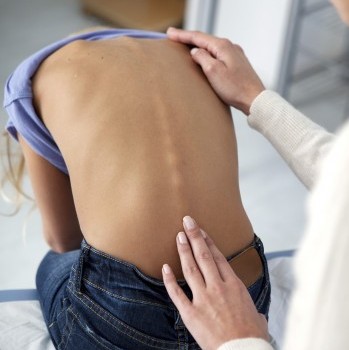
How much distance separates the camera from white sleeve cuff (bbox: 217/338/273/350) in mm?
1044

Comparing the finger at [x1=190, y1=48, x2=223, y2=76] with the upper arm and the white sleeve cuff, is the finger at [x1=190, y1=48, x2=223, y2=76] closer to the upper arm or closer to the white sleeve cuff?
the upper arm

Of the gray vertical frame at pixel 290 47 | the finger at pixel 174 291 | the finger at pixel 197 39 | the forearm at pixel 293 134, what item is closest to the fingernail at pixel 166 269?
the finger at pixel 174 291

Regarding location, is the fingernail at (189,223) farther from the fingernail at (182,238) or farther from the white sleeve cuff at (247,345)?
the white sleeve cuff at (247,345)

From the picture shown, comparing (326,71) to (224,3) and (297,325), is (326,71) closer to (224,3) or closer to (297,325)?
(224,3)

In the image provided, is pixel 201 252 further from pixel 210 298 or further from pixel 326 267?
pixel 326 267

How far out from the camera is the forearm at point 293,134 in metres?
1.38

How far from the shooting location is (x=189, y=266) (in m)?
1.19

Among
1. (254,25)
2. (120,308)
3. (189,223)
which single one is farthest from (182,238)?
(254,25)

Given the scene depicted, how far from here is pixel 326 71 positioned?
329 cm

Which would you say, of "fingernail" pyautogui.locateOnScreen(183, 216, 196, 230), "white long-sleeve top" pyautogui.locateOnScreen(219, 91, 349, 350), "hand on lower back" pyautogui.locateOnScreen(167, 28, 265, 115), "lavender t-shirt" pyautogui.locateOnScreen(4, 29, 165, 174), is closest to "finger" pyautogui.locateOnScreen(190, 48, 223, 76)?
"hand on lower back" pyautogui.locateOnScreen(167, 28, 265, 115)

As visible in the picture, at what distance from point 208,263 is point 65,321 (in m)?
0.33

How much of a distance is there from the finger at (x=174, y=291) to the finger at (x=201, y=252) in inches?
1.7

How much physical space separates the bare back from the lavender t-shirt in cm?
6

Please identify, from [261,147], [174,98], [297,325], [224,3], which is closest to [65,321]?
[174,98]
